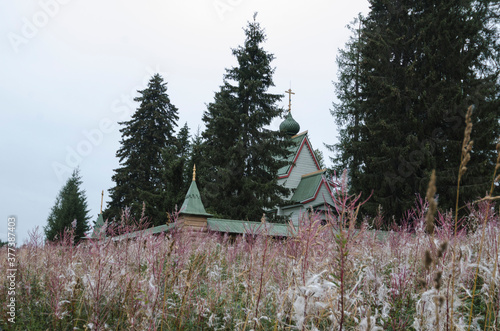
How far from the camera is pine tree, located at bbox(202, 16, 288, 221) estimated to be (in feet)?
65.1

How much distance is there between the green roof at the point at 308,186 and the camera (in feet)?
87.7

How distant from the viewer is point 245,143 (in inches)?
832

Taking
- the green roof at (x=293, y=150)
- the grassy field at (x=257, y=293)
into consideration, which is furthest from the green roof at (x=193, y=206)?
the green roof at (x=293, y=150)

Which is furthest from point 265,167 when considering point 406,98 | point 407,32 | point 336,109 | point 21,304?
point 21,304

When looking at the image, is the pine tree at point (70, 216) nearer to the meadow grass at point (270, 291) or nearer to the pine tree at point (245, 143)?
the pine tree at point (245, 143)

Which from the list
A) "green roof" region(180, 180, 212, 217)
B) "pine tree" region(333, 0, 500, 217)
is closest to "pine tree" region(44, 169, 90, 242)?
"green roof" region(180, 180, 212, 217)

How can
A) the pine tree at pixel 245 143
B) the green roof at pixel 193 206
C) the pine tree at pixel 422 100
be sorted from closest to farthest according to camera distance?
the green roof at pixel 193 206
the pine tree at pixel 422 100
the pine tree at pixel 245 143

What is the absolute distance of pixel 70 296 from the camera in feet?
11.8

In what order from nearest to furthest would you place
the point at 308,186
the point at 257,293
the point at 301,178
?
the point at 257,293, the point at 308,186, the point at 301,178

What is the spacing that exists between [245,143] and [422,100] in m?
9.57

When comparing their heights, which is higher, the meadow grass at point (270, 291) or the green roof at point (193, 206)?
the green roof at point (193, 206)

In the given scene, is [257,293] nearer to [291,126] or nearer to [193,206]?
[193,206]

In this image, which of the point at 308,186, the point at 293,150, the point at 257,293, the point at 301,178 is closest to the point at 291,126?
the point at 293,150

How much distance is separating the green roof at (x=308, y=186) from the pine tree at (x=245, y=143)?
5.10 meters
